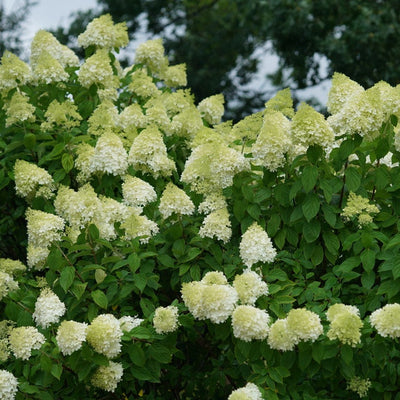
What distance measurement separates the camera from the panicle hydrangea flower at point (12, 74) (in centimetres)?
534

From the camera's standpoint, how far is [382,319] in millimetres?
3236

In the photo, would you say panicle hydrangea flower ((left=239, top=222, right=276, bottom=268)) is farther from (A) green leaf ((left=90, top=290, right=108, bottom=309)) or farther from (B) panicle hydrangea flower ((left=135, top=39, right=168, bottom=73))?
(B) panicle hydrangea flower ((left=135, top=39, right=168, bottom=73))

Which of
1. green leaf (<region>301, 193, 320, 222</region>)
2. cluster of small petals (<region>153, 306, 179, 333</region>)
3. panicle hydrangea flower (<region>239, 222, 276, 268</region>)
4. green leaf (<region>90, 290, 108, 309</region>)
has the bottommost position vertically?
cluster of small petals (<region>153, 306, 179, 333</region>)

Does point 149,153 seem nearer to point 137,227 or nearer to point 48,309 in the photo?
point 137,227

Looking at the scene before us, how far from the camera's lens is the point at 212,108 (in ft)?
18.7

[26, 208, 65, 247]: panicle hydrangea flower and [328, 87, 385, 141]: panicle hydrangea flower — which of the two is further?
[26, 208, 65, 247]: panicle hydrangea flower

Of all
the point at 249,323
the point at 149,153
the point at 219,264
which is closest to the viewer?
the point at 249,323

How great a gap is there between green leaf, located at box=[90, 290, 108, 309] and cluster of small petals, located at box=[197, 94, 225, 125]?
228 centimetres

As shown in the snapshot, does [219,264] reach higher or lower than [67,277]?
lower

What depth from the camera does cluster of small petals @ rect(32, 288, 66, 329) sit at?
382 cm

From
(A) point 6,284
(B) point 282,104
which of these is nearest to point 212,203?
(B) point 282,104

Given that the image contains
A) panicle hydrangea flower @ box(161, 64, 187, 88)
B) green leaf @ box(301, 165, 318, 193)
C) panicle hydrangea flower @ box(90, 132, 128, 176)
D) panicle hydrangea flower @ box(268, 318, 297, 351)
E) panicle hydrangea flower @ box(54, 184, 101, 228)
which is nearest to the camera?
panicle hydrangea flower @ box(268, 318, 297, 351)

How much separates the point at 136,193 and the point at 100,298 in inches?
25.0

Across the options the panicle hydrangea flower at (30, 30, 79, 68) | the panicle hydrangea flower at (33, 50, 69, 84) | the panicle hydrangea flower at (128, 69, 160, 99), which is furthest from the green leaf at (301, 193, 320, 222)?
the panicle hydrangea flower at (30, 30, 79, 68)
